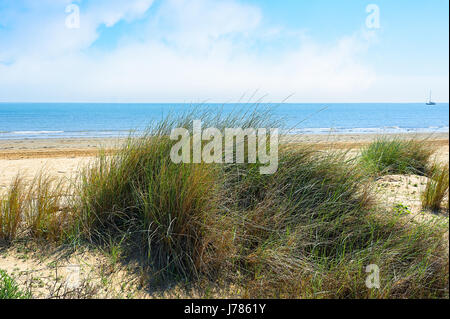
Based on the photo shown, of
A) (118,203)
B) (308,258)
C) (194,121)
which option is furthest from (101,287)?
(194,121)

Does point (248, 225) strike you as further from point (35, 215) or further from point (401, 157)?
point (401, 157)

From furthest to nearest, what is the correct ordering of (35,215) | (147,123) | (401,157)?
(401,157)
(147,123)
(35,215)

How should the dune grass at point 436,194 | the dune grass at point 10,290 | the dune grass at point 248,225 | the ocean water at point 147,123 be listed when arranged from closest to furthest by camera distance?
the dune grass at point 10,290
the dune grass at point 248,225
the dune grass at point 436,194
the ocean water at point 147,123

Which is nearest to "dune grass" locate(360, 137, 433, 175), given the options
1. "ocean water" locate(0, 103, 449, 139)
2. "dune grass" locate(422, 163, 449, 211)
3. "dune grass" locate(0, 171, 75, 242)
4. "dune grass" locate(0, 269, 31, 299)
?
"ocean water" locate(0, 103, 449, 139)

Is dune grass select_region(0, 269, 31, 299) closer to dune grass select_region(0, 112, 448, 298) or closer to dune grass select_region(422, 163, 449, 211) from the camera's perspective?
dune grass select_region(0, 112, 448, 298)

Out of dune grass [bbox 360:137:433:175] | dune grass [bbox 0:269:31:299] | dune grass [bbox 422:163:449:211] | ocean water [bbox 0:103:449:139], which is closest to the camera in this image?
dune grass [bbox 0:269:31:299]

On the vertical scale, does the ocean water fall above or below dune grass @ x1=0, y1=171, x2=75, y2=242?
above

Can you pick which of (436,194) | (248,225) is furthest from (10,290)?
(436,194)

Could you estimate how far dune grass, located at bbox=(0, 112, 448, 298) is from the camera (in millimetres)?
2643

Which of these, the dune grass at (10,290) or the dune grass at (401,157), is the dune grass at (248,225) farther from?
the dune grass at (401,157)

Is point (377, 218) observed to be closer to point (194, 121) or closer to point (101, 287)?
point (194, 121)

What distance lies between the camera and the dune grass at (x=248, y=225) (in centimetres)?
264

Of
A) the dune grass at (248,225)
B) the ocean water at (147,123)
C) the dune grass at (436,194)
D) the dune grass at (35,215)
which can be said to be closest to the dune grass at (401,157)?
the ocean water at (147,123)

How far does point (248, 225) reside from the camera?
3.08m
